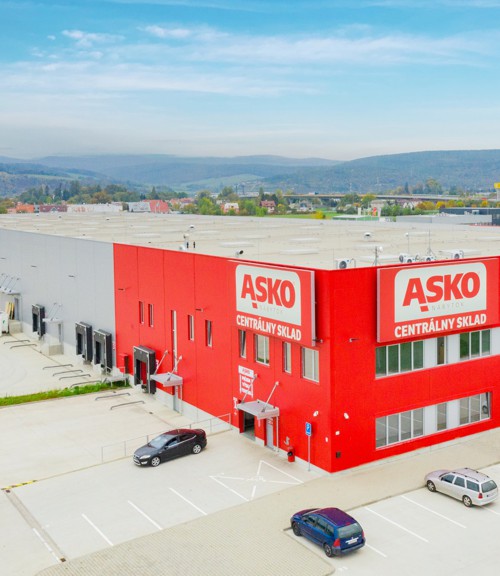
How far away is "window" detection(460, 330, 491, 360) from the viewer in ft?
103

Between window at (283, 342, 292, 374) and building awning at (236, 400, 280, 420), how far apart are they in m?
1.79

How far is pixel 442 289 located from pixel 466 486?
8325 mm

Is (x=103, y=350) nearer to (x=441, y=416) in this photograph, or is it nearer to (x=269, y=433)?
(x=269, y=433)

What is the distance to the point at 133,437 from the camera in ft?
110

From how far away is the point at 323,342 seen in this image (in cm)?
2752

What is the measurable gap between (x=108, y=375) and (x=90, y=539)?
910 inches

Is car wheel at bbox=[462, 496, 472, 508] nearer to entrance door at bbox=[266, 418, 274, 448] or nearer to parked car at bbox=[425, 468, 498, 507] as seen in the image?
parked car at bbox=[425, 468, 498, 507]

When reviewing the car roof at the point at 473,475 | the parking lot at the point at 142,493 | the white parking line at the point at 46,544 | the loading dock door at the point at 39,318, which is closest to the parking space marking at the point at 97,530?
the parking lot at the point at 142,493

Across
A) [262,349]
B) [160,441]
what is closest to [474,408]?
[262,349]

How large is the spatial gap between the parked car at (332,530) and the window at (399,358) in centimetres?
825

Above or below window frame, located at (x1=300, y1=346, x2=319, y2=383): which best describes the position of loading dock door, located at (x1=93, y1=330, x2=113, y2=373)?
below

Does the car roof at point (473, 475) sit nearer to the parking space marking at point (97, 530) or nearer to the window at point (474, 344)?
the window at point (474, 344)

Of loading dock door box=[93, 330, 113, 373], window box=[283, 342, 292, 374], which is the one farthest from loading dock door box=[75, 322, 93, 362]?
window box=[283, 342, 292, 374]

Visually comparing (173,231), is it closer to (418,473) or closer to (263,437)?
(263,437)
